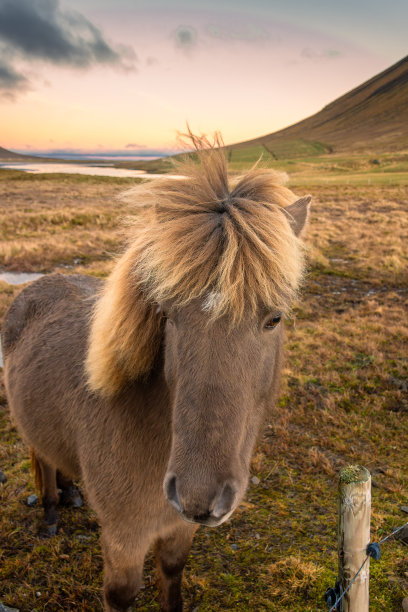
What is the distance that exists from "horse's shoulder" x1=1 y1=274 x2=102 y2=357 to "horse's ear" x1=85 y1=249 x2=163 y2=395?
4.61 ft

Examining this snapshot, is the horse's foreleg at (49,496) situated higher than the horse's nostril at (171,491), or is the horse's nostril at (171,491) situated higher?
the horse's nostril at (171,491)

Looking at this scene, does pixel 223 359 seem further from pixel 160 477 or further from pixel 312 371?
pixel 312 371

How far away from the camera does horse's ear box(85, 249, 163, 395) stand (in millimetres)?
2074

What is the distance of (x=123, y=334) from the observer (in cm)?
211

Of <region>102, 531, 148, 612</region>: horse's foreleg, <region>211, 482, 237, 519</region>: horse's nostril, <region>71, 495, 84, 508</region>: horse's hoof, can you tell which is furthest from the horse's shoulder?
<region>211, 482, 237, 519</region>: horse's nostril

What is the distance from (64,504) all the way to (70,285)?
2.36 m

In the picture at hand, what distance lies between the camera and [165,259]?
1784mm

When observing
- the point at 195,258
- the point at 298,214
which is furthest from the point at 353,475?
the point at 298,214

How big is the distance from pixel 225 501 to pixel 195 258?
3.35ft

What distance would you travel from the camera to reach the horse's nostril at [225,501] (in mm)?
1467

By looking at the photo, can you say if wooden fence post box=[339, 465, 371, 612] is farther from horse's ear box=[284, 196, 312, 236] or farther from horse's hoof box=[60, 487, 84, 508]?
horse's hoof box=[60, 487, 84, 508]

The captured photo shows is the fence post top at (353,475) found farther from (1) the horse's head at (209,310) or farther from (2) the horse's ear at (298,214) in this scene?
(2) the horse's ear at (298,214)

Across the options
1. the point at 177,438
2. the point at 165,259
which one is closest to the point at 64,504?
the point at 177,438

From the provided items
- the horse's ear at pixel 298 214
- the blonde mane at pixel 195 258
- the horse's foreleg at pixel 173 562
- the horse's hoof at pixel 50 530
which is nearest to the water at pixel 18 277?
the horse's hoof at pixel 50 530
